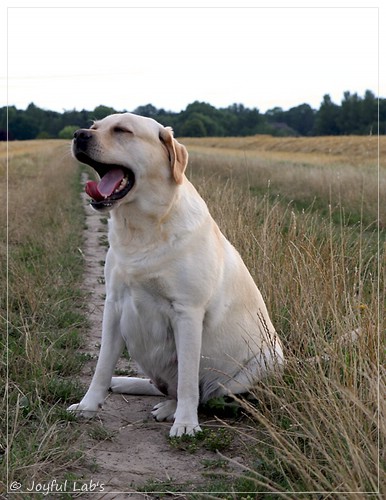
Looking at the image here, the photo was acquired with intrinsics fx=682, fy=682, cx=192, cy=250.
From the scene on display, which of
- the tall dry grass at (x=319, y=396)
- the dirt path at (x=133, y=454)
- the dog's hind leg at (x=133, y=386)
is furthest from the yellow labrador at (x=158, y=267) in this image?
the dog's hind leg at (x=133, y=386)

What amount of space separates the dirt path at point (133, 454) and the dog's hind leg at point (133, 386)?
0.13ft

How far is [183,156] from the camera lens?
3590mm

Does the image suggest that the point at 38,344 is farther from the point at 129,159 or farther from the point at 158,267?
the point at 129,159

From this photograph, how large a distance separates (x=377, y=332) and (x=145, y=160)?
4.68 feet

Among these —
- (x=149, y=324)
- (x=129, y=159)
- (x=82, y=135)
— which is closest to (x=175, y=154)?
(x=129, y=159)

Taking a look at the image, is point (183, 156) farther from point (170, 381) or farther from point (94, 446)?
point (94, 446)

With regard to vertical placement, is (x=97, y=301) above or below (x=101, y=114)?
below

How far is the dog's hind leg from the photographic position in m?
4.19

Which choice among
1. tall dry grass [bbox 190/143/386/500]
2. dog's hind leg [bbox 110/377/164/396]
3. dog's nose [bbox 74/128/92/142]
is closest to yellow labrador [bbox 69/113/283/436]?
dog's nose [bbox 74/128/92/142]

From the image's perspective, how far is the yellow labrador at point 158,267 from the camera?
3.47 meters

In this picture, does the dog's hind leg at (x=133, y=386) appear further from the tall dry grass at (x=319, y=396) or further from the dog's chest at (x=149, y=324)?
the tall dry grass at (x=319, y=396)

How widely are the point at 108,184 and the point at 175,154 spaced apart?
38 centimetres

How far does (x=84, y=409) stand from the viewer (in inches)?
143

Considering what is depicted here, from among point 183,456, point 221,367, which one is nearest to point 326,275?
point 221,367
